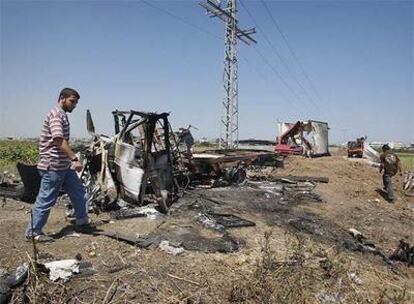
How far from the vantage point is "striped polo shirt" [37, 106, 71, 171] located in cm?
527

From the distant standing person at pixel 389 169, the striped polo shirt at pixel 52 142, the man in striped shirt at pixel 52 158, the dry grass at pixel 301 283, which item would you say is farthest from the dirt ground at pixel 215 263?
the distant standing person at pixel 389 169

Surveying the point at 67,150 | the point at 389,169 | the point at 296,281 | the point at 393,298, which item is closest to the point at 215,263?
the point at 296,281

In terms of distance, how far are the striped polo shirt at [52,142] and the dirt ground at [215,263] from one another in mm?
937

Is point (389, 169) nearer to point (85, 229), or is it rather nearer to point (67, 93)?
point (85, 229)

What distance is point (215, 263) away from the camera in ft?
16.3

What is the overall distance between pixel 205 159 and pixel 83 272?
651cm

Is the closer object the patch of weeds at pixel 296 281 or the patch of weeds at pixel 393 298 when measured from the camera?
the patch of weeds at pixel 296 281

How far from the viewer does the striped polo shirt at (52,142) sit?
5.27 meters

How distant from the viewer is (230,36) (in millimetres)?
23109

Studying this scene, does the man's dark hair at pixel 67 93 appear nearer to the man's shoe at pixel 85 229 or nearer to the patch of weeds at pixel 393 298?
the man's shoe at pixel 85 229

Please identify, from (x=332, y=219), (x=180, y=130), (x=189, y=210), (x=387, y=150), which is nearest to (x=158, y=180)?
(x=189, y=210)

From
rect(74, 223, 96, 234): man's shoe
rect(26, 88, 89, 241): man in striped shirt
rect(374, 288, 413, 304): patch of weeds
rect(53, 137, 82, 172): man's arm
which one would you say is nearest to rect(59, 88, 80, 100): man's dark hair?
rect(26, 88, 89, 241): man in striped shirt

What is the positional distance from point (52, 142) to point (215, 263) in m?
2.44

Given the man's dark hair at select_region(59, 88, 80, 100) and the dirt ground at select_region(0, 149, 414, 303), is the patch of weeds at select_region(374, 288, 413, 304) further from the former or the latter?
the man's dark hair at select_region(59, 88, 80, 100)
